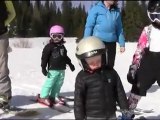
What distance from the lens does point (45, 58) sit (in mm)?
7230

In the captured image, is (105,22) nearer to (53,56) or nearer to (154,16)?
(53,56)

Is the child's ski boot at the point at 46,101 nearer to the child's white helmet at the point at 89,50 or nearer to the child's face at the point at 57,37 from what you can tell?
the child's face at the point at 57,37

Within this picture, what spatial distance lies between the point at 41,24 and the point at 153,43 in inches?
2105

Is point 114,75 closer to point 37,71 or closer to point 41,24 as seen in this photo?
point 37,71

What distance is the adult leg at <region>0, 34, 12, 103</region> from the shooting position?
660 cm

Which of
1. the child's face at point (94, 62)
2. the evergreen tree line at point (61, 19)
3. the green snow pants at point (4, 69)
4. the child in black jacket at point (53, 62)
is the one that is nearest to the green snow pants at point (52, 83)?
the child in black jacket at point (53, 62)

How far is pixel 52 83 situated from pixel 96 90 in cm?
295

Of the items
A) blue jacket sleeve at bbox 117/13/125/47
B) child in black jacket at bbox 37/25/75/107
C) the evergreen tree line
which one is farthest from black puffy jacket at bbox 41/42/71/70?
the evergreen tree line

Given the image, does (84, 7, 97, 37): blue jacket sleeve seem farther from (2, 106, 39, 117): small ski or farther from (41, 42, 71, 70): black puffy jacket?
(2, 106, 39, 117): small ski

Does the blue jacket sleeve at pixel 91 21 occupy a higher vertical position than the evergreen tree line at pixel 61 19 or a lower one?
higher

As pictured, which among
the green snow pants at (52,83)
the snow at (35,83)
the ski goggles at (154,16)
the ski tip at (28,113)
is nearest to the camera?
the ski goggles at (154,16)

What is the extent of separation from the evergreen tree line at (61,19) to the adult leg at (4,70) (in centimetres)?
3632

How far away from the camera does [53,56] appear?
728cm

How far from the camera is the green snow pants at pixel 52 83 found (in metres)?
7.32
